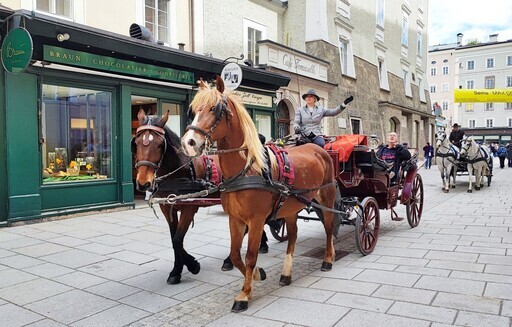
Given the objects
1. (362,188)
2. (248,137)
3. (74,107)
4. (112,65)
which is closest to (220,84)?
(248,137)

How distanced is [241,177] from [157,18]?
8.58 meters

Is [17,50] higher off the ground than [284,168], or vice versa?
[17,50]

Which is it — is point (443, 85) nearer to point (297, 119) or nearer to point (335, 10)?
point (335, 10)

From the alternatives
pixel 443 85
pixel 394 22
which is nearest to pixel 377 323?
pixel 394 22

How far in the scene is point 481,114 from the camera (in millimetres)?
61750

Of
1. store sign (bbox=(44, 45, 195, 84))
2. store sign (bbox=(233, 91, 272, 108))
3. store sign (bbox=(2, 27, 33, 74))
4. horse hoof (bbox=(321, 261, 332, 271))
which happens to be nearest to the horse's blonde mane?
horse hoof (bbox=(321, 261, 332, 271))

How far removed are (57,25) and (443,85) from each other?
65396mm

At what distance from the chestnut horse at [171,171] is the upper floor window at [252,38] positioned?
965 cm

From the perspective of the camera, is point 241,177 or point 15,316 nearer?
point 15,316

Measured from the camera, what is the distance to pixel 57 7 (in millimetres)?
8875

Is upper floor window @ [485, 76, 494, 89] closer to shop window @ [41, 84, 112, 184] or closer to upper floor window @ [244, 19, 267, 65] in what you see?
upper floor window @ [244, 19, 267, 65]

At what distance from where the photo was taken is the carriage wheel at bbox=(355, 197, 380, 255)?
226 inches

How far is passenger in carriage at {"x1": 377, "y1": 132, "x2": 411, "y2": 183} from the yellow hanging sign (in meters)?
27.8

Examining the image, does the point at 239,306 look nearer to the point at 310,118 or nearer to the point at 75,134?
the point at 310,118
